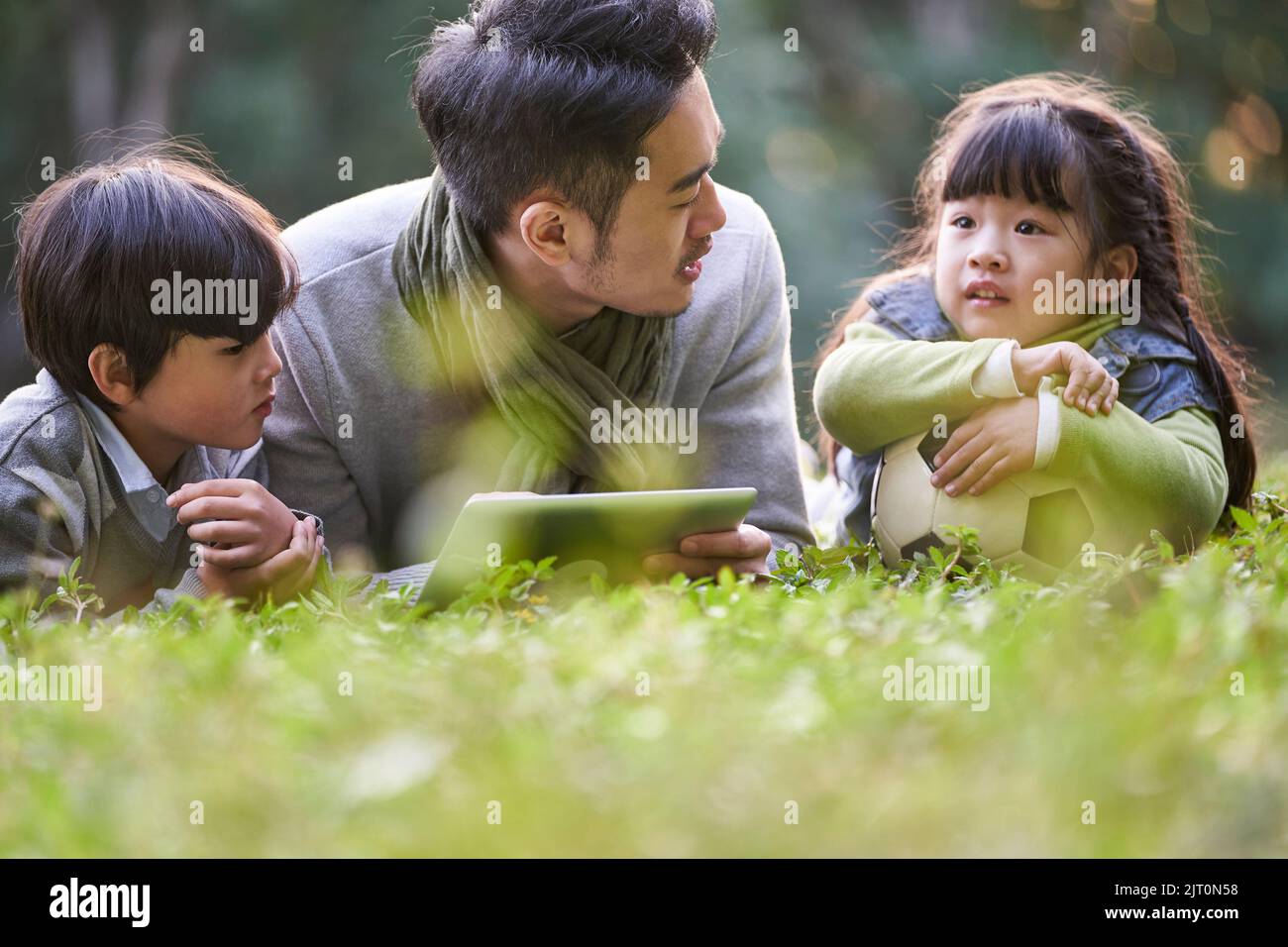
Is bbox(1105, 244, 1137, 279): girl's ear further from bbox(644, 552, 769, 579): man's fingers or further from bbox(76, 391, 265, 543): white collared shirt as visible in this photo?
bbox(76, 391, 265, 543): white collared shirt

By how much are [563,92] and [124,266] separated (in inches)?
37.4

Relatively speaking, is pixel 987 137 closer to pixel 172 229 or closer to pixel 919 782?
pixel 172 229

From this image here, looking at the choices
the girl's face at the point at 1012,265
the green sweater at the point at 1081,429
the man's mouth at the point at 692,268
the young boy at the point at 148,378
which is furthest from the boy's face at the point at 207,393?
the girl's face at the point at 1012,265

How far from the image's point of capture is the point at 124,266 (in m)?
2.92

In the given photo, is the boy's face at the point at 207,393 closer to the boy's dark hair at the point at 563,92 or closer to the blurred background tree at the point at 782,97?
the boy's dark hair at the point at 563,92

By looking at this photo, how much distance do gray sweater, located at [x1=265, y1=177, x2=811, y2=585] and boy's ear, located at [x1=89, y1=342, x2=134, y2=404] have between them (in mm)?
370

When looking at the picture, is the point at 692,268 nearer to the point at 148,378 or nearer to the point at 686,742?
the point at 148,378

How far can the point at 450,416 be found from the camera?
130 inches

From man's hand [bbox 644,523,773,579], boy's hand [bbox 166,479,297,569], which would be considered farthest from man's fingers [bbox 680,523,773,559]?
boy's hand [bbox 166,479,297,569]

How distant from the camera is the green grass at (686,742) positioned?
1.40 metres

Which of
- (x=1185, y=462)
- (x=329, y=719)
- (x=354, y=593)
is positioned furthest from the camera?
(x=1185, y=462)

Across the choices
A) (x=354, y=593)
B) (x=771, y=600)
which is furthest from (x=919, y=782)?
(x=354, y=593)

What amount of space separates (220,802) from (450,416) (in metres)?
1.89

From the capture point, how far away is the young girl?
9.44ft
